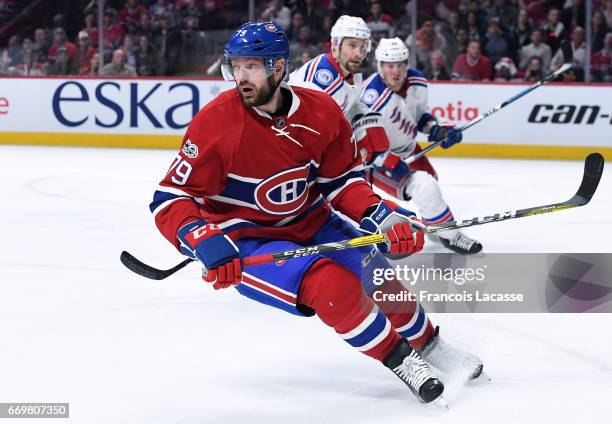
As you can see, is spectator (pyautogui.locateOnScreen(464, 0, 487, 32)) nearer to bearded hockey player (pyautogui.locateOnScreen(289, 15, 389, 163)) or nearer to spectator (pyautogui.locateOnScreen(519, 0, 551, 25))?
spectator (pyautogui.locateOnScreen(519, 0, 551, 25))

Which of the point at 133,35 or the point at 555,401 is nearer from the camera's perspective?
the point at 555,401

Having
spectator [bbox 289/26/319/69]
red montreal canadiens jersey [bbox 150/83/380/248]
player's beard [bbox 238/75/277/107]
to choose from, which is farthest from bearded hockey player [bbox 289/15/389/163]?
spectator [bbox 289/26/319/69]

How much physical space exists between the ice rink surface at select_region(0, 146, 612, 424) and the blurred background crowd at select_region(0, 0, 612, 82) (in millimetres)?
3502

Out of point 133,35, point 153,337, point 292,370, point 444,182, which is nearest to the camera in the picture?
point 292,370

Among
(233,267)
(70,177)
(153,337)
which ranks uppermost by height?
(233,267)

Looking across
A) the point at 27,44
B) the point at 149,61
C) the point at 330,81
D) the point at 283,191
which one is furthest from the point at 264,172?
the point at 27,44

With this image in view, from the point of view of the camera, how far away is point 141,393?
2.78 m

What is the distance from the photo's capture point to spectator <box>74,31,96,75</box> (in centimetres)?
956

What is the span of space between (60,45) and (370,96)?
5.24m

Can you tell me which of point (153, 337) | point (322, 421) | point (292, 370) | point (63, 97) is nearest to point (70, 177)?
point (63, 97)

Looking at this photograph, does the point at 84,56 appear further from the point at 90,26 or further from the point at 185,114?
the point at 185,114

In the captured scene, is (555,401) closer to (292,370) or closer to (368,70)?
(292,370)

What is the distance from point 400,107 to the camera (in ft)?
17.1

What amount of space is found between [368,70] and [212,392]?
6.38 m
